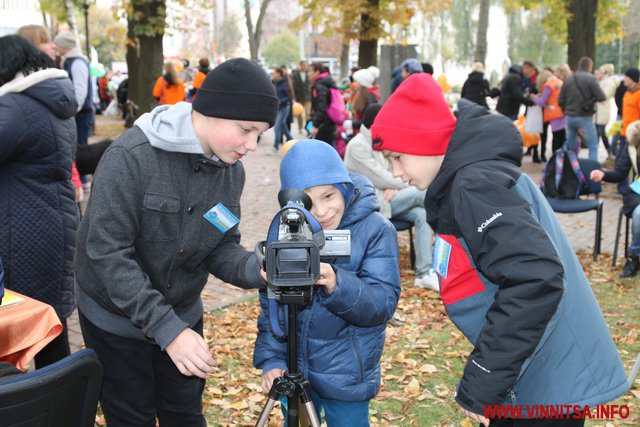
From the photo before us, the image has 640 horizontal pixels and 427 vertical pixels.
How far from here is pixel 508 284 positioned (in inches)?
77.7

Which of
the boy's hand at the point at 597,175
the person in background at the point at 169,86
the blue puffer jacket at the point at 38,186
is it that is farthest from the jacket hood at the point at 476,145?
the person in background at the point at 169,86

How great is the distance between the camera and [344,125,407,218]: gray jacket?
257 inches

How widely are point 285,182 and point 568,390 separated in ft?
4.25

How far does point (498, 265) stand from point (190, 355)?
1.02 meters

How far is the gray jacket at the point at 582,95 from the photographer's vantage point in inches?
491

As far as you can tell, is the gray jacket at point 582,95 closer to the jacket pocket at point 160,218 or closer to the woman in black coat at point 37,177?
the woman in black coat at point 37,177

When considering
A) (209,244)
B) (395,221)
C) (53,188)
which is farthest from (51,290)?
(395,221)

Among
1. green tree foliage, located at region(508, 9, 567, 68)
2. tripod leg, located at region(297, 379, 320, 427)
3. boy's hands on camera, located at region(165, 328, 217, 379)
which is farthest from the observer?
green tree foliage, located at region(508, 9, 567, 68)

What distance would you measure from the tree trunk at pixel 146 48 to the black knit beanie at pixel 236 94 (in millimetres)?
12677

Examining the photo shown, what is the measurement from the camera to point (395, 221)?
21.8 feet

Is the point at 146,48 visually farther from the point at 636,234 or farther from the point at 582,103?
the point at 636,234

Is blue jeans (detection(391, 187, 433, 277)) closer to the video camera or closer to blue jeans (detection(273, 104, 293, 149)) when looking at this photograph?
the video camera

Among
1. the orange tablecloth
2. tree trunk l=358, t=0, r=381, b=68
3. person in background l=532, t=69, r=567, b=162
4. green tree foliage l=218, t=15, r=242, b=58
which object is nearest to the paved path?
person in background l=532, t=69, r=567, b=162

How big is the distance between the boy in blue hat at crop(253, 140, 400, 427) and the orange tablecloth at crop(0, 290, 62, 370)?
92 cm
